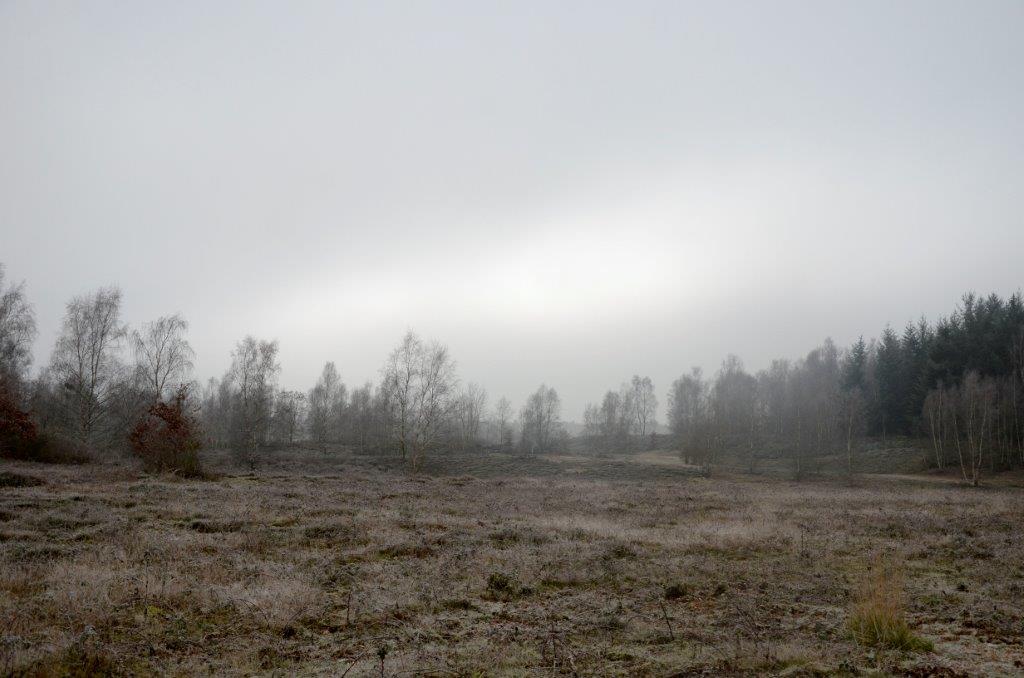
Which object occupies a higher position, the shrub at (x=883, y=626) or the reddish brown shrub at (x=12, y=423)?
the reddish brown shrub at (x=12, y=423)

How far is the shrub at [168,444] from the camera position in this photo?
28047 millimetres

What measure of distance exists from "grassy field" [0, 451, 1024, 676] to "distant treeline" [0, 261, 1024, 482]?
1989 centimetres

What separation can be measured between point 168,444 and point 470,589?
1021 inches

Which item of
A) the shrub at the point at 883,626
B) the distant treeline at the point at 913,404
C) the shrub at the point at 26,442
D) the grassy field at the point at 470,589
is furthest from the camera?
the distant treeline at the point at 913,404

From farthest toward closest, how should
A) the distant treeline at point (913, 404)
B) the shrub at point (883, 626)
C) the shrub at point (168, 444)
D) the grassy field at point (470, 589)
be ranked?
the distant treeline at point (913, 404) < the shrub at point (168, 444) < the shrub at point (883, 626) < the grassy field at point (470, 589)

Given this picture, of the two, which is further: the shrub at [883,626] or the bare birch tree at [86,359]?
the bare birch tree at [86,359]

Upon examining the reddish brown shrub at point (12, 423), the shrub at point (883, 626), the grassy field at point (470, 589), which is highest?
the reddish brown shrub at point (12, 423)

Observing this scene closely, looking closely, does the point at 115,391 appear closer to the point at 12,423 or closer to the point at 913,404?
the point at 12,423

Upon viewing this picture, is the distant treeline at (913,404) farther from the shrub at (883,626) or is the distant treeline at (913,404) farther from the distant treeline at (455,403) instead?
the shrub at (883,626)

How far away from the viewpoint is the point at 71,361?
39688 millimetres

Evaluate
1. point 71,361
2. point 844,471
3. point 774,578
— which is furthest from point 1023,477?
point 71,361

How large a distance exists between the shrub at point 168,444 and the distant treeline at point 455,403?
6.9 inches

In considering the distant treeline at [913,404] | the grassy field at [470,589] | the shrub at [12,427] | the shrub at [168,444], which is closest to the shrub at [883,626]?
the grassy field at [470,589]

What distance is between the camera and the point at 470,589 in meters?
9.48
